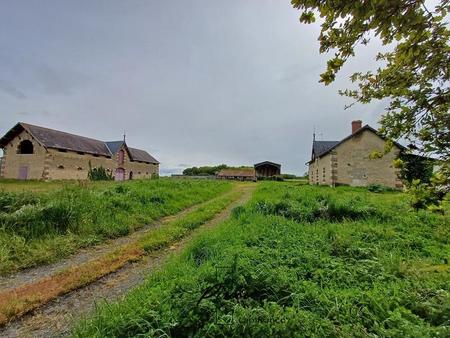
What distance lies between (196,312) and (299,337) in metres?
0.95

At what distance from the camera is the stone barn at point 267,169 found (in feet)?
157

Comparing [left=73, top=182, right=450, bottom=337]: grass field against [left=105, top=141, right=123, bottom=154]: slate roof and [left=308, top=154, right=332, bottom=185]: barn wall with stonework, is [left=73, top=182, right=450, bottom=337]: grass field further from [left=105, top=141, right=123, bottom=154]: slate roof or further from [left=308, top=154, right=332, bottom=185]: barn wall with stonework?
[left=105, top=141, right=123, bottom=154]: slate roof

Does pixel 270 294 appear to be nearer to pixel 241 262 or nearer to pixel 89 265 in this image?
pixel 241 262

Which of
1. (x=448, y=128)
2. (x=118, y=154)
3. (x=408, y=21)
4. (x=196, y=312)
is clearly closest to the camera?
(x=408, y=21)

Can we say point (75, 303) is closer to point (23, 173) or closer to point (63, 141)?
point (23, 173)

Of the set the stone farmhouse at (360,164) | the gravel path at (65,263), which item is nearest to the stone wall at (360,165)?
the stone farmhouse at (360,164)

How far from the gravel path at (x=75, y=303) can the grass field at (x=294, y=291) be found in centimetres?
43

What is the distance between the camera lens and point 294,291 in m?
2.91

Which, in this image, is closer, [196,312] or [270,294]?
[196,312]

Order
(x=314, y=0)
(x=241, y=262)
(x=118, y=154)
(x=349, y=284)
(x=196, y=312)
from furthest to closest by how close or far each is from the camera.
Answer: (x=118, y=154) < (x=241, y=262) < (x=349, y=284) < (x=196, y=312) < (x=314, y=0)


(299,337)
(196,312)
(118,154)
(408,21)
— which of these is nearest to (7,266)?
(196,312)

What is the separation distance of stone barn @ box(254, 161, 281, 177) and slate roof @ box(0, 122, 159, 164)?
998 inches

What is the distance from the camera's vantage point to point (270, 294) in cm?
287

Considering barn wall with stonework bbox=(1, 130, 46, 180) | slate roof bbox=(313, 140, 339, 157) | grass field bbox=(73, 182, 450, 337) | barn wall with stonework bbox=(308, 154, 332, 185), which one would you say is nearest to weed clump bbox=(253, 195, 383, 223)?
grass field bbox=(73, 182, 450, 337)
